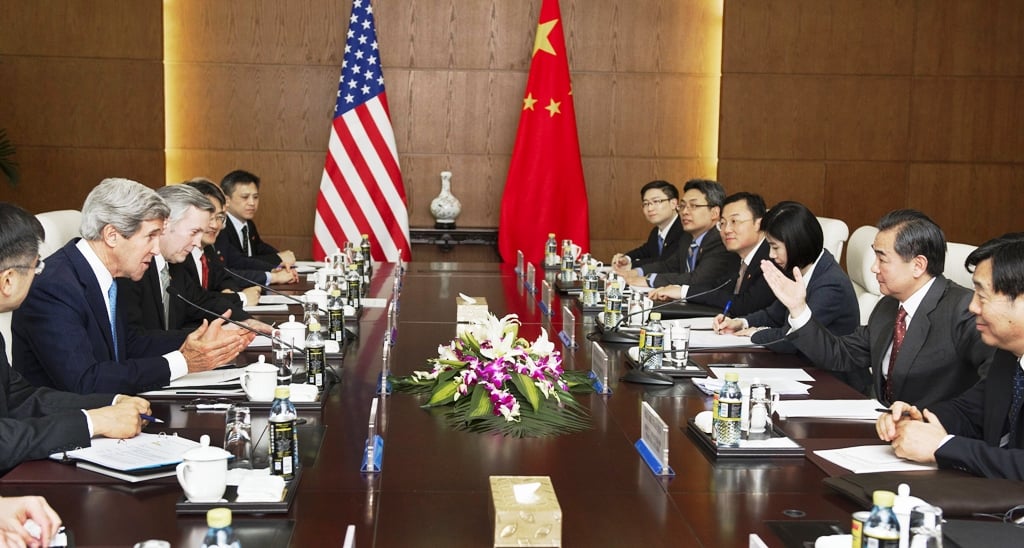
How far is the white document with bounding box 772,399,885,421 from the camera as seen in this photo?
271 cm

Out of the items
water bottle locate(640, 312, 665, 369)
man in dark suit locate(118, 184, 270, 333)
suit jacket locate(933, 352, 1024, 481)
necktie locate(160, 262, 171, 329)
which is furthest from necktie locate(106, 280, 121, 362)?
suit jacket locate(933, 352, 1024, 481)

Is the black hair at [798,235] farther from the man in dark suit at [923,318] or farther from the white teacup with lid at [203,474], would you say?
the white teacup with lid at [203,474]

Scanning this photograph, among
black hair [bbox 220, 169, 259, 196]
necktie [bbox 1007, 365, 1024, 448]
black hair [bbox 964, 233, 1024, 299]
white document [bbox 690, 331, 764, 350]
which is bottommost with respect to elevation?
white document [bbox 690, 331, 764, 350]

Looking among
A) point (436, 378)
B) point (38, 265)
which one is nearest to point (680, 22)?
point (436, 378)

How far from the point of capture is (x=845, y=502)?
2055mm

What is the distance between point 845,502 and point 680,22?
247 inches

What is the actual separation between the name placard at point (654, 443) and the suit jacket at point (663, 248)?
4.01 metres

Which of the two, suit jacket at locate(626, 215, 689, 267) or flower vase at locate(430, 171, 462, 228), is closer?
suit jacket at locate(626, 215, 689, 267)

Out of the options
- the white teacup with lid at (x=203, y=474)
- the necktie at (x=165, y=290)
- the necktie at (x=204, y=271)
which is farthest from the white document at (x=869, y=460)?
the necktie at (x=204, y=271)

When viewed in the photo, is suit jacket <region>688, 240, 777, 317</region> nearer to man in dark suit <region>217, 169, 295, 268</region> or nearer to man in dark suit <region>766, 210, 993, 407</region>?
man in dark suit <region>766, 210, 993, 407</region>

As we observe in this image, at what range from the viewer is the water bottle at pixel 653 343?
3201 mm

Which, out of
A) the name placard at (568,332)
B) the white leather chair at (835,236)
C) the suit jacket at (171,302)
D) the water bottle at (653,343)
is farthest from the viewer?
the white leather chair at (835,236)

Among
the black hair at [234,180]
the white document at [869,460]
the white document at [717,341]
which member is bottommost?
the white document at [869,460]

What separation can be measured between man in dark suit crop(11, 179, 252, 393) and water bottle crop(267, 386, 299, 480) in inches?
37.4
